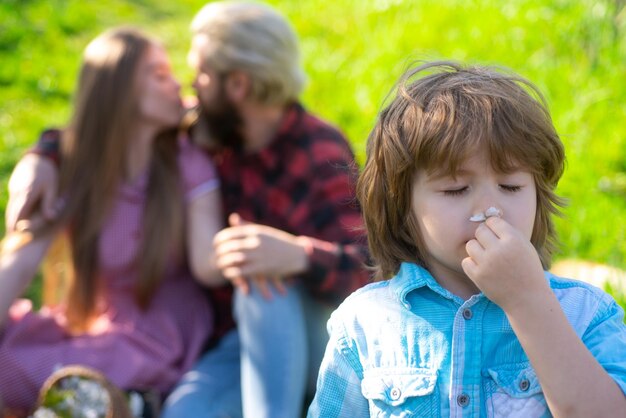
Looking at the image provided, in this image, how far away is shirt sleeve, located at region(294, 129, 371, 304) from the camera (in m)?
2.79

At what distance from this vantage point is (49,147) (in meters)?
3.04

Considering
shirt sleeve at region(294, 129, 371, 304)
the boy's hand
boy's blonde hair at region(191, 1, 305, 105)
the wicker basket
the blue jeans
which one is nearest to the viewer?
the boy's hand

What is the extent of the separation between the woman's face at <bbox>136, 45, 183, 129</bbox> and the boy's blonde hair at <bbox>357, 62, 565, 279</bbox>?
1385 mm

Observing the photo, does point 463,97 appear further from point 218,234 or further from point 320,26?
point 320,26

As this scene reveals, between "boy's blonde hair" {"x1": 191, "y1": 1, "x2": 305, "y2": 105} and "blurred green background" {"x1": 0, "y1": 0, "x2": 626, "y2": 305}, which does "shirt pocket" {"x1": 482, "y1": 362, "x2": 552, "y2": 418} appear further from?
"boy's blonde hair" {"x1": 191, "y1": 1, "x2": 305, "y2": 105}

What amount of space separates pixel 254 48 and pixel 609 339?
1787mm

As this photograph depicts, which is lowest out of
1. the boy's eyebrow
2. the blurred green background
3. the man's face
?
the boy's eyebrow

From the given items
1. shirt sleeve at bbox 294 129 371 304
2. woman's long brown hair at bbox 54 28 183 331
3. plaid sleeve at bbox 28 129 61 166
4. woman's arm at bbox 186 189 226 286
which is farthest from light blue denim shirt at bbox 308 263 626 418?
plaid sleeve at bbox 28 129 61 166

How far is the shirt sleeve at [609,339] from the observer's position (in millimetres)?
1531

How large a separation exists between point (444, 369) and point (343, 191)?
1395mm

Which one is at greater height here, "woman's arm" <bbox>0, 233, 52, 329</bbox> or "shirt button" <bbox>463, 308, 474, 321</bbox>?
"woman's arm" <bbox>0, 233, 52, 329</bbox>

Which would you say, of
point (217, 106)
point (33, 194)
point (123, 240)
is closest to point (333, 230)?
point (217, 106)

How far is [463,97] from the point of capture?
5.24 feet

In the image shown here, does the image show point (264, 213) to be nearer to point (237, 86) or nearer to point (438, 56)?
point (237, 86)
